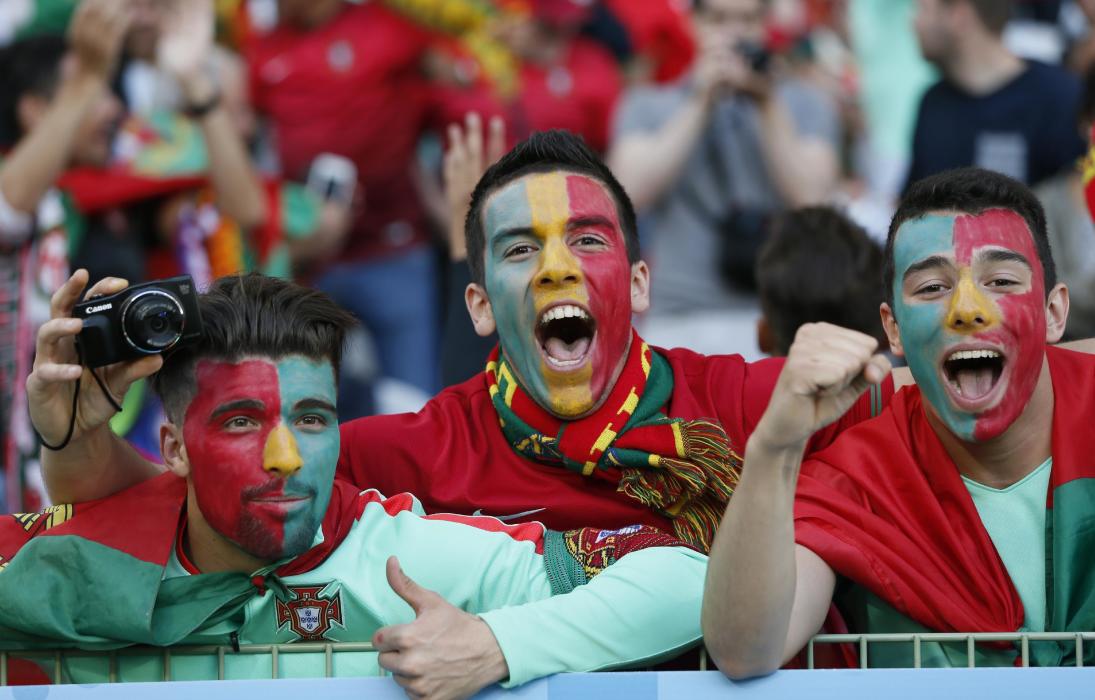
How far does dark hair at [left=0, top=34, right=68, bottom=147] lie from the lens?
5465 mm

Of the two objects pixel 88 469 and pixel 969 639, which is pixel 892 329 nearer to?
pixel 969 639

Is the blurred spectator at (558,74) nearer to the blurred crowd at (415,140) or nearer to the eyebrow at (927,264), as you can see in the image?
the blurred crowd at (415,140)

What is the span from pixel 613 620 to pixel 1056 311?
3.60 ft

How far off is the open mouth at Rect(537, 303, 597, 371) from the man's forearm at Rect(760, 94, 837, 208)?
2383 millimetres

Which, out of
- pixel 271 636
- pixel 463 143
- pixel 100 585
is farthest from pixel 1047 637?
pixel 463 143

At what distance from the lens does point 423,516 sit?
312 cm

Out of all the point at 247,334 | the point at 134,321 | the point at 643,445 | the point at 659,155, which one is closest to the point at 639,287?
A: the point at 643,445

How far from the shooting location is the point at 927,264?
3.09 meters

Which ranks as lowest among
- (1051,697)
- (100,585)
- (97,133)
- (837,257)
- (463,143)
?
(1051,697)

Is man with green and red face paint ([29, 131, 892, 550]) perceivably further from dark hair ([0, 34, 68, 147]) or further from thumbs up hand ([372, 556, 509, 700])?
dark hair ([0, 34, 68, 147])

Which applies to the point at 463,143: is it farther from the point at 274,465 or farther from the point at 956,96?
the point at 956,96

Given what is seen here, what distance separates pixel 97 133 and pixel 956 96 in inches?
115

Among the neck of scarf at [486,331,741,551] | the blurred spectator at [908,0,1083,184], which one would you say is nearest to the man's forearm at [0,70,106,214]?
the neck of scarf at [486,331,741,551]

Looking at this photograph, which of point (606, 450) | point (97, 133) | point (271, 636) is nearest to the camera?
point (271, 636)
